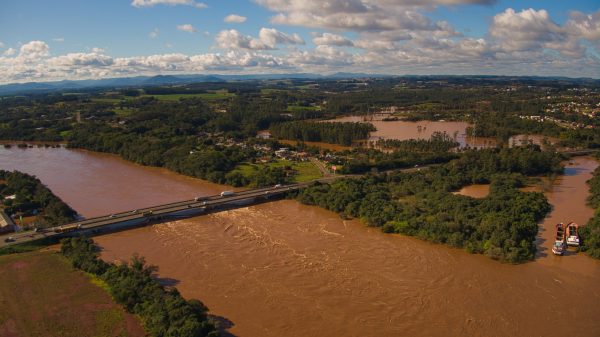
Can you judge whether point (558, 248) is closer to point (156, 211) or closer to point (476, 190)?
point (476, 190)

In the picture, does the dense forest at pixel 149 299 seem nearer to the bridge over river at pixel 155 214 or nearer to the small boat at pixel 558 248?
the bridge over river at pixel 155 214

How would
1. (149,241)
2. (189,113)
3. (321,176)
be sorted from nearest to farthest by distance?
1. (149,241)
2. (321,176)
3. (189,113)

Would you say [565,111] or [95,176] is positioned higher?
[565,111]

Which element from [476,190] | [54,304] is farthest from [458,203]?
[54,304]

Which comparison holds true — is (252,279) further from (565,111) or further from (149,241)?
(565,111)

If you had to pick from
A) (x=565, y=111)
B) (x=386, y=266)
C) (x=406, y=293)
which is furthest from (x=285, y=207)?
(x=565, y=111)

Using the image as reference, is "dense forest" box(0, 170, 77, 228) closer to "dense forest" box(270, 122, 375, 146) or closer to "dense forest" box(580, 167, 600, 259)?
Answer: "dense forest" box(580, 167, 600, 259)
